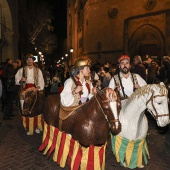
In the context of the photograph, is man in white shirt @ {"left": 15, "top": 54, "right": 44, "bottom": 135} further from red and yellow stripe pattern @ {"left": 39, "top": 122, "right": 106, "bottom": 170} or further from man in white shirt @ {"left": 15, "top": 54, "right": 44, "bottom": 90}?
red and yellow stripe pattern @ {"left": 39, "top": 122, "right": 106, "bottom": 170}

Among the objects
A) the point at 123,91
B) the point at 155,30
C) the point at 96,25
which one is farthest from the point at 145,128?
the point at 96,25

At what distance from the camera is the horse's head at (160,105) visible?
332cm

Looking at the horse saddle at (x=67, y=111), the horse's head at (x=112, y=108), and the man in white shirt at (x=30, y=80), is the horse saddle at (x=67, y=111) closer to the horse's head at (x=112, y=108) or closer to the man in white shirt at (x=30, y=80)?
the horse's head at (x=112, y=108)

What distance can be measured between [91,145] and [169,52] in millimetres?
16529

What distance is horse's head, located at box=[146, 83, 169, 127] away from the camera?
3.32m

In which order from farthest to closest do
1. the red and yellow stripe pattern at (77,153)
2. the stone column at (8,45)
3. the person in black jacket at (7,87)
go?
the stone column at (8,45) → the person in black jacket at (7,87) → the red and yellow stripe pattern at (77,153)

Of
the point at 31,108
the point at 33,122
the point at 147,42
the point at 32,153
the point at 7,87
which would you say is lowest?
the point at 32,153

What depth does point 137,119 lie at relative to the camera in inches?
150

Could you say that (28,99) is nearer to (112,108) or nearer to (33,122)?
(33,122)

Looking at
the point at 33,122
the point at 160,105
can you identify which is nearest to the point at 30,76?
the point at 33,122

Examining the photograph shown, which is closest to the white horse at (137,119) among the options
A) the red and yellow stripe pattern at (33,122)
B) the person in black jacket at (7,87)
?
the red and yellow stripe pattern at (33,122)

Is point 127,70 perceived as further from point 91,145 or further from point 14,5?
point 14,5

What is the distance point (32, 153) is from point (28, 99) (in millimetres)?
1499

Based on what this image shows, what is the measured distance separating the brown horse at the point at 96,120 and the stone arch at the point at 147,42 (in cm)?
1689
